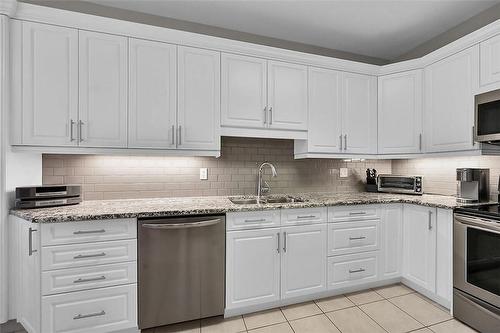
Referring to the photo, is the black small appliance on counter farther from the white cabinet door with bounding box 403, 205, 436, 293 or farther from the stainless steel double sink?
the white cabinet door with bounding box 403, 205, 436, 293

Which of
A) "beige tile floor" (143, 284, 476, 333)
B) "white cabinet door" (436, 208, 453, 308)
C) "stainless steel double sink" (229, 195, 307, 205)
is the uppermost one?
"stainless steel double sink" (229, 195, 307, 205)

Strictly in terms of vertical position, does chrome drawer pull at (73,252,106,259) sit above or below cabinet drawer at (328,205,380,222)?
below

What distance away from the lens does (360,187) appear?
11.3 feet

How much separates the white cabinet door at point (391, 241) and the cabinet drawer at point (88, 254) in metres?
2.32

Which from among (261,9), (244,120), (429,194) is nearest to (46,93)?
(244,120)

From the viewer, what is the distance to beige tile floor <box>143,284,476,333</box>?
205cm

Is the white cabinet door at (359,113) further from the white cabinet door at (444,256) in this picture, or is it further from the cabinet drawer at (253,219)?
the cabinet drawer at (253,219)

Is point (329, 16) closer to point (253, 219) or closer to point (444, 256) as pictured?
point (253, 219)

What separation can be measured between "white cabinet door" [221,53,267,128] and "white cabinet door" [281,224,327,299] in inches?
42.9

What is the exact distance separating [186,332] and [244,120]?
1825 mm

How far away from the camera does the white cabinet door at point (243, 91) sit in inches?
99.2

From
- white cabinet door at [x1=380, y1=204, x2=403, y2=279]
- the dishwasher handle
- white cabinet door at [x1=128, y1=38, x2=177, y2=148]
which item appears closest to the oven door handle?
white cabinet door at [x1=380, y1=204, x2=403, y2=279]

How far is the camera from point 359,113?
3.05 metres

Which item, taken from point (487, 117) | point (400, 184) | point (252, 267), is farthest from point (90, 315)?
point (487, 117)
